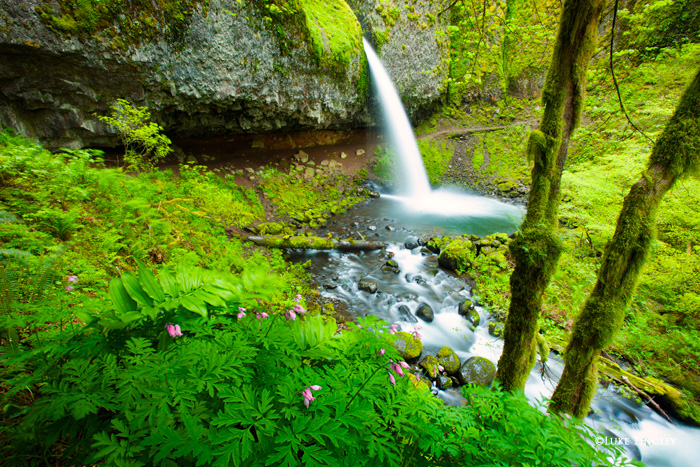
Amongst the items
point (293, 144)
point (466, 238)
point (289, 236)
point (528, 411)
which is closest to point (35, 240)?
point (528, 411)

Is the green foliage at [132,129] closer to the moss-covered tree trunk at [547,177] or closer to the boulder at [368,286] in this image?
the boulder at [368,286]

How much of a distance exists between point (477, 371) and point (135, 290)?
14.4 feet

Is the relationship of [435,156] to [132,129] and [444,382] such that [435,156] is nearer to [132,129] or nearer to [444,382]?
[444,382]

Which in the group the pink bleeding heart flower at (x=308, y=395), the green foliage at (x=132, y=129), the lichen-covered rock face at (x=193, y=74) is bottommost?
the pink bleeding heart flower at (x=308, y=395)

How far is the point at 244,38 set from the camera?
7.05 meters

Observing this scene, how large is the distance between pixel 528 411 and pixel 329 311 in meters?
3.78

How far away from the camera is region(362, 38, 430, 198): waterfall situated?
1219 cm

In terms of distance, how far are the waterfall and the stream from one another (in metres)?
1.39

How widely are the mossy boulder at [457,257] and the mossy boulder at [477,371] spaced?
273cm

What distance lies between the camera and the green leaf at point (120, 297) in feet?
5.19

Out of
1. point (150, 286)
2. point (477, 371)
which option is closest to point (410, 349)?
point (477, 371)

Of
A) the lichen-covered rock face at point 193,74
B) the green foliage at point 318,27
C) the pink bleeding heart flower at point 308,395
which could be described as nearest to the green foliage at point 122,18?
the lichen-covered rock face at point 193,74

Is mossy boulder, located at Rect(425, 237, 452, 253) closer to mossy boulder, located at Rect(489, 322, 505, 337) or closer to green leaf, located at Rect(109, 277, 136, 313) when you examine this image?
mossy boulder, located at Rect(489, 322, 505, 337)

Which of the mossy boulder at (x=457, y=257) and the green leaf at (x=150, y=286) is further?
the mossy boulder at (x=457, y=257)
